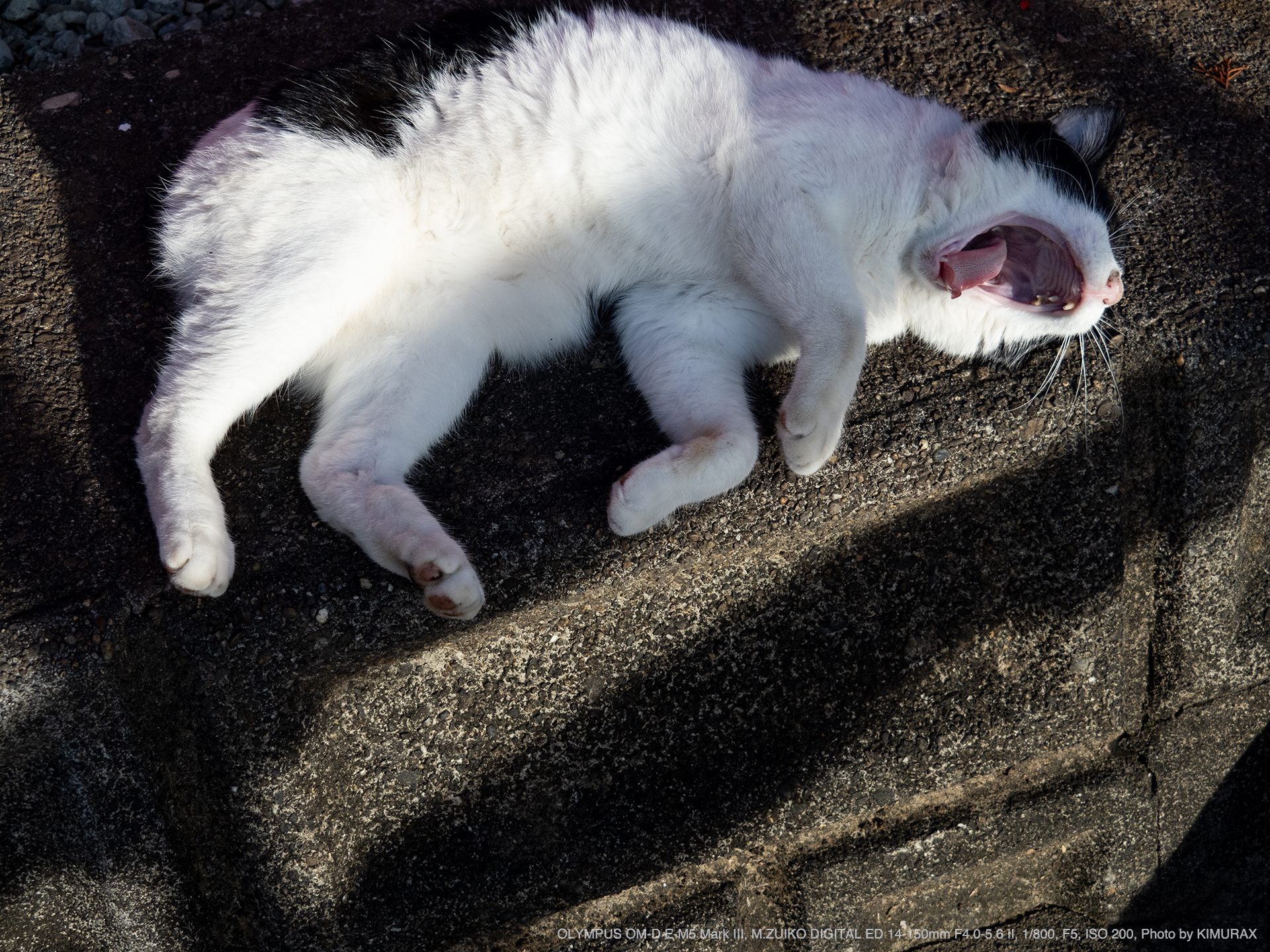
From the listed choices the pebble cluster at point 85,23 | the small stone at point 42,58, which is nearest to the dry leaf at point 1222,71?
the pebble cluster at point 85,23

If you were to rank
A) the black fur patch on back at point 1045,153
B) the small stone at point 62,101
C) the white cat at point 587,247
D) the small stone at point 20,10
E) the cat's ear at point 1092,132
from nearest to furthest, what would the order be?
the white cat at point 587,247 < the black fur patch on back at point 1045,153 < the cat's ear at point 1092,132 < the small stone at point 62,101 < the small stone at point 20,10

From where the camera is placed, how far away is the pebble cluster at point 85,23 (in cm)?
240

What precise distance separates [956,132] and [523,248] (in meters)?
1.08

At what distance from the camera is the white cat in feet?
5.44

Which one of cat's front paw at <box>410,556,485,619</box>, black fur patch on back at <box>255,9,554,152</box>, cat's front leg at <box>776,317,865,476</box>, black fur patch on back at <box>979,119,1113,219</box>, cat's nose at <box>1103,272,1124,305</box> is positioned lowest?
cat's front paw at <box>410,556,485,619</box>

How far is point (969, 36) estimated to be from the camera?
7.64 feet

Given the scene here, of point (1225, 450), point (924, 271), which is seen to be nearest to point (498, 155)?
point (924, 271)

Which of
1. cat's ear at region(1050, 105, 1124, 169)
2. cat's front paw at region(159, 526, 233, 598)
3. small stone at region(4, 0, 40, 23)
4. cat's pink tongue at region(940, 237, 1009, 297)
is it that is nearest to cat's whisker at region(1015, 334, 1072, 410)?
cat's pink tongue at region(940, 237, 1009, 297)

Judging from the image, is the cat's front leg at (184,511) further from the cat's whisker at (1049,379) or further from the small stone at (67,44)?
the cat's whisker at (1049,379)

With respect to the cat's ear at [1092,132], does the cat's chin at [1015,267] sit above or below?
below

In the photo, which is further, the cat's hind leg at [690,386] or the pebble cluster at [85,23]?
the pebble cluster at [85,23]

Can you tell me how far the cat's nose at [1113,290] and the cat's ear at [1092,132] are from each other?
0.35 meters

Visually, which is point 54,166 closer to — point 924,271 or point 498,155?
point 498,155

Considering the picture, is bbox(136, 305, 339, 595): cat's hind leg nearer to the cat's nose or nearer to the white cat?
the white cat
